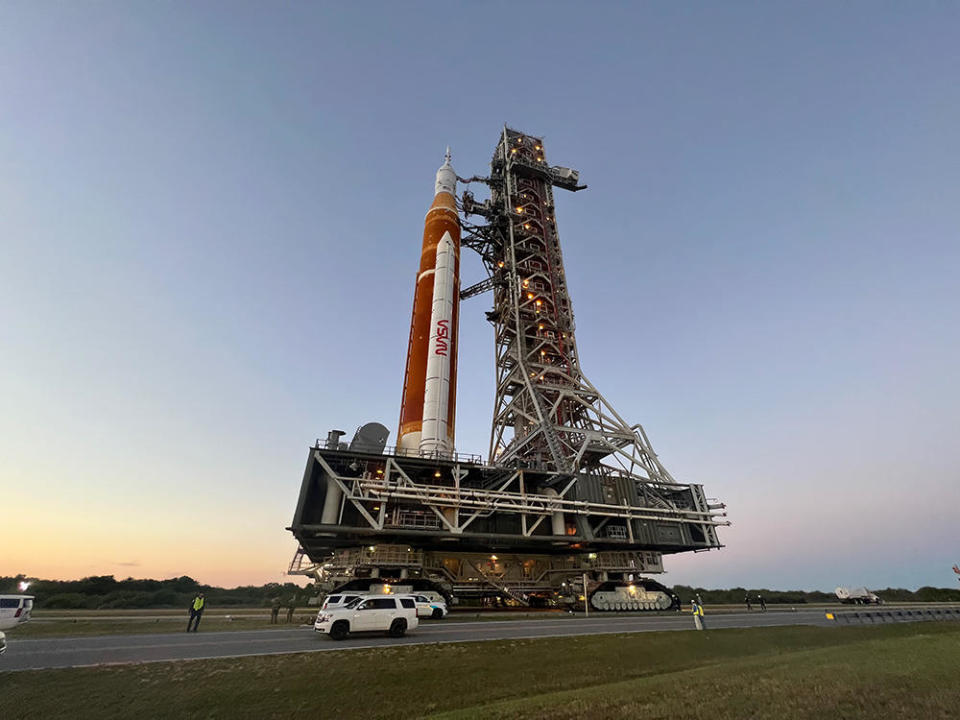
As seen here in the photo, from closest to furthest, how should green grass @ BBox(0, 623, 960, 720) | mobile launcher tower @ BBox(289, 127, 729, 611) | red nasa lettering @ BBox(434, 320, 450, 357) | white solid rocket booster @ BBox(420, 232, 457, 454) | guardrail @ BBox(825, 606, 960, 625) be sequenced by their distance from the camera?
green grass @ BBox(0, 623, 960, 720)
guardrail @ BBox(825, 606, 960, 625)
mobile launcher tower @ BBox(289, 127, 729, 611)
white solid rocket booster @ BBox(420, 232, 457, 454)
red nasa lettering @ BBox(434, 320, 450, 357)

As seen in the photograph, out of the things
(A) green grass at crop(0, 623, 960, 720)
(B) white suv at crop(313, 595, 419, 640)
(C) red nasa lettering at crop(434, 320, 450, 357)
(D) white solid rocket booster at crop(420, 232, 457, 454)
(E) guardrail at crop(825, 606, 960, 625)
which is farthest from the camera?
(C) red nasa lettering at crop(434, 320, 450, 357)

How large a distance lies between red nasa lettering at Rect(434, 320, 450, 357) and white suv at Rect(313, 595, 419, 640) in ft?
78.4

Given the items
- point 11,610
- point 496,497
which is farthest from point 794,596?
point 11,610

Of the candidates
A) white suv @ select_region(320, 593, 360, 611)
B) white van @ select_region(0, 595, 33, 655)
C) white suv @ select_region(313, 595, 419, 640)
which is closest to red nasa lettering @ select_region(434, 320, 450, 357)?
white suv @ select_region(320, 593, 360, 611)

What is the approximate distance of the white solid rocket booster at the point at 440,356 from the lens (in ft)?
117

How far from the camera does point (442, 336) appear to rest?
40.0 m

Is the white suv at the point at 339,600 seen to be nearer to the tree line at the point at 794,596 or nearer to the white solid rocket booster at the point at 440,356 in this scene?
the white solid rocket booster at the point at 440,356

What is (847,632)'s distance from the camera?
62.4 feet

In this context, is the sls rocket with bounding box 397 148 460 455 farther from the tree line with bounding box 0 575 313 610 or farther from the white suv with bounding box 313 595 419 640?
the tree line with bounding box 0 575 313 610

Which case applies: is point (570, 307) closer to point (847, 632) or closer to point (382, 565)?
point (382, 565)

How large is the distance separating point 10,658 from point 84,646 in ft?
9.20

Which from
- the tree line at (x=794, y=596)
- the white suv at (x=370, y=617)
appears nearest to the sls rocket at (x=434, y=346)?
the white suv at (x=370, y=617)

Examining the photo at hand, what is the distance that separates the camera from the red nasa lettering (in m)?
39.2

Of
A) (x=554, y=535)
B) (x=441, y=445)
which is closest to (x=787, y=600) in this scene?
(x=554, y=535)
